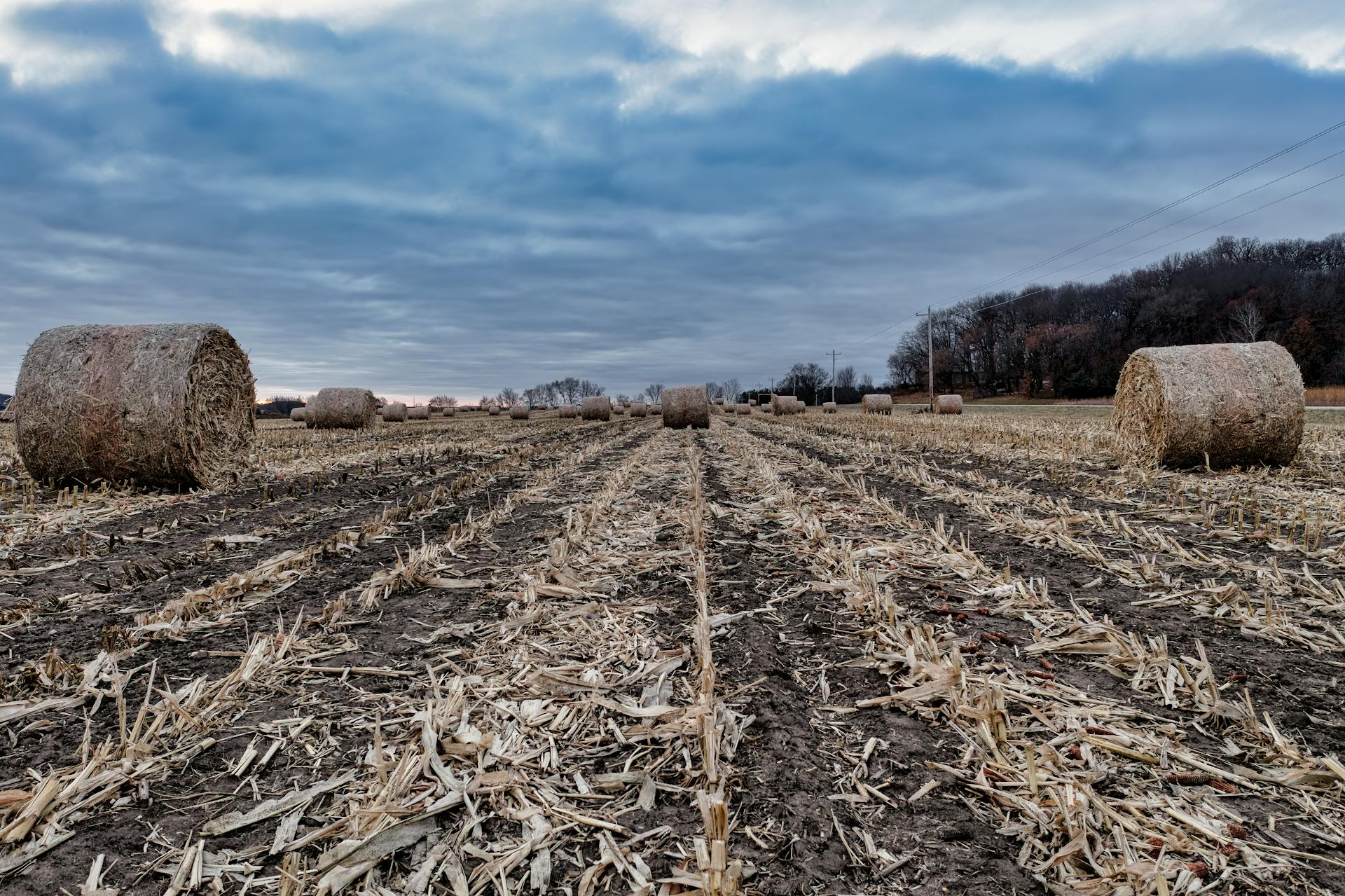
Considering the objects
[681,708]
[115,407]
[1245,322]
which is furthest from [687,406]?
[1245,322]

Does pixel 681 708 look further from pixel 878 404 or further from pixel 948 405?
pixel 878 404

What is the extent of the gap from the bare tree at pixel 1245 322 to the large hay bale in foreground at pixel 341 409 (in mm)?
69299

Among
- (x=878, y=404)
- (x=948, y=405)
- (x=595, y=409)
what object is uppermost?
(x=595, y=409)

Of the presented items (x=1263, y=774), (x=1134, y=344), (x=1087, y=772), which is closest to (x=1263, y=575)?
(x=1263, y=774)

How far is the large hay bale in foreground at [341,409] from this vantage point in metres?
25.0

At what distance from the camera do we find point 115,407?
32.1 feet

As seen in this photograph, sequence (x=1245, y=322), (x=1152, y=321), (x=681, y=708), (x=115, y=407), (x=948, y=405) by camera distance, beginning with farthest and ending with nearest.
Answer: (x=1152, y=321)
(x=1245, y=322)
(x=948, y=405)
(x=115, y=407)
(x=681, y=708)

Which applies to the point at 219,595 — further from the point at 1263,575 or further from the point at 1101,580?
the point at 1263,575

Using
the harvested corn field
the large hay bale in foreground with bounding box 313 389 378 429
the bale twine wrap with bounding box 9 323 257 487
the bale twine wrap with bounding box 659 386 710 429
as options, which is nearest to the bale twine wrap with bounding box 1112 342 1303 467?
the harvested corn field

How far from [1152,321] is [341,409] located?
82152 millimetres

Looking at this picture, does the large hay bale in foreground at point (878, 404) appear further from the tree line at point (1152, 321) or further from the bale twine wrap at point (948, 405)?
the tree line at point (1152, 321)

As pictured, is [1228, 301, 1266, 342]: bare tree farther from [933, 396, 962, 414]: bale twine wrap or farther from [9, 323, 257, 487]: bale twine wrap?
[9, 323, 257, 487]: bale twine wrap

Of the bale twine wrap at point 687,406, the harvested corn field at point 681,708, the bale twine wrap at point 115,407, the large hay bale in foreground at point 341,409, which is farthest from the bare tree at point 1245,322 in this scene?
the bale twine wrap at point 115,407

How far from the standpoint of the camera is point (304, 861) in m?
2.34
